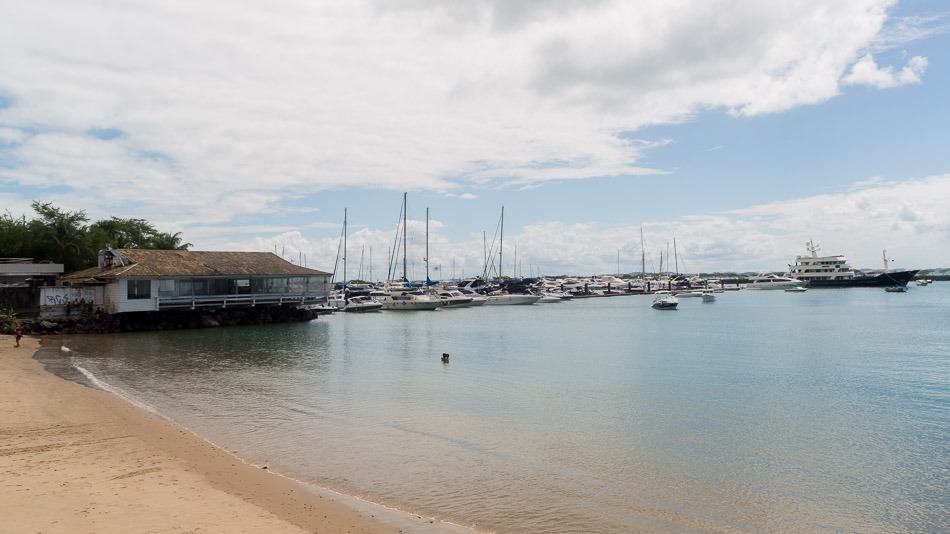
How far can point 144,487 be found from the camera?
11.8 metres

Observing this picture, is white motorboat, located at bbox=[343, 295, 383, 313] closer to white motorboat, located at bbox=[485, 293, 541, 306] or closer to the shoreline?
white motorboat, located at bbox=[485, 293, 541, 306]

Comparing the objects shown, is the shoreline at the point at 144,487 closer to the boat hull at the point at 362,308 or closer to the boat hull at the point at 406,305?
the boat hull at the point at 362,308

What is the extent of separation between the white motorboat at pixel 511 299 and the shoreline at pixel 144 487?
282 ft

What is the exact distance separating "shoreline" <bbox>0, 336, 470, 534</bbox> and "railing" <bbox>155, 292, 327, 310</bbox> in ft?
121

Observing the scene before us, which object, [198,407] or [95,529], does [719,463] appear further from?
[198,407]

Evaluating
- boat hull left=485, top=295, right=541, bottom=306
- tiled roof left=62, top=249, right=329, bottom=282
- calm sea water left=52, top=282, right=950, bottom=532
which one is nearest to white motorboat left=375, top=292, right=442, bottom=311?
Answer: boat hull left=485, top=295, right=541, bottom=306

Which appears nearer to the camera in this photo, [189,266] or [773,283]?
[189,266]

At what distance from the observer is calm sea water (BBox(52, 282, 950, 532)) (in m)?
13.0

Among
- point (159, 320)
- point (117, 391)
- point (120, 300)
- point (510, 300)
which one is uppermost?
point (120, 300)

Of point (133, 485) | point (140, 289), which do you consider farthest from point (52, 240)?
point (133, 485)

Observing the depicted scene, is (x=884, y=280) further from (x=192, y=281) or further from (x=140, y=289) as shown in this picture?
(x=140, y=289)

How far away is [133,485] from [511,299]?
93818 millimetres

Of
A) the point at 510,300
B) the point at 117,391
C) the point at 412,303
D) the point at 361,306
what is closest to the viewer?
the point at 117,391

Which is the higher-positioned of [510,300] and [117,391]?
[510,300]
